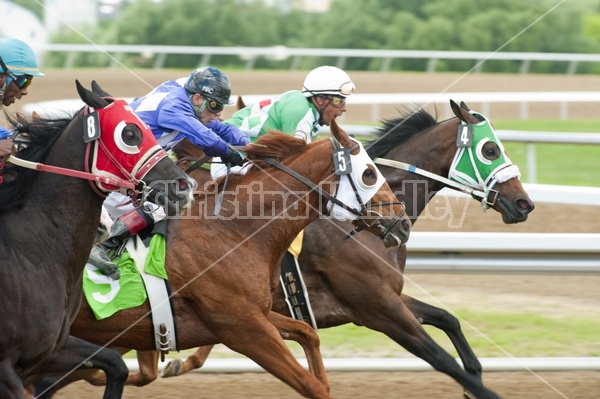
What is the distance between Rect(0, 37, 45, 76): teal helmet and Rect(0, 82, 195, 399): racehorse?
0.43 metres

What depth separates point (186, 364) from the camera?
5668 mm

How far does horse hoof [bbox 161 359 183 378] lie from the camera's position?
18.6 feet

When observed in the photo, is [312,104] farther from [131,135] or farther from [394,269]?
[131,135]

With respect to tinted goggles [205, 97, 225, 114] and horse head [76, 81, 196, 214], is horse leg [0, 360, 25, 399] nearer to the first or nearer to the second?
horse head [76, 81, 196, 214]

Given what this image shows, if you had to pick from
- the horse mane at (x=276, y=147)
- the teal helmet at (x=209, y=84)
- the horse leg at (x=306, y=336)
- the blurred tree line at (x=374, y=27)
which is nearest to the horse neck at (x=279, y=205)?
the horse mane at (x=276, y=147)

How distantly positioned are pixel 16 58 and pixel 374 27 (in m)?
23.7

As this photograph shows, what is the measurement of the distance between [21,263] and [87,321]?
0.66 metres

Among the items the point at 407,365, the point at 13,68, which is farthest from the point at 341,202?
the point at 407,365

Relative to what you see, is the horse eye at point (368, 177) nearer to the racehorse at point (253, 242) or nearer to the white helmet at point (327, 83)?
the racehorse at point (253, 242)

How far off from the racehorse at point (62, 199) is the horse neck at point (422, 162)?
173 cm

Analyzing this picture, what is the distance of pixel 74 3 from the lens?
29.7 metres

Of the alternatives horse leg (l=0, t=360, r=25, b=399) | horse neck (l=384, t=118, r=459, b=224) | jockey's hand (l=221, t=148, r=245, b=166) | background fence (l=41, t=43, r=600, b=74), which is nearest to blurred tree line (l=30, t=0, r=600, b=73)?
background fence (l=41, t=43, r=600, b=74)

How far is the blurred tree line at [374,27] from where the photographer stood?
25.6 m

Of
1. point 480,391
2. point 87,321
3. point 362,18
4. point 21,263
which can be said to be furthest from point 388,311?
point 362,18
